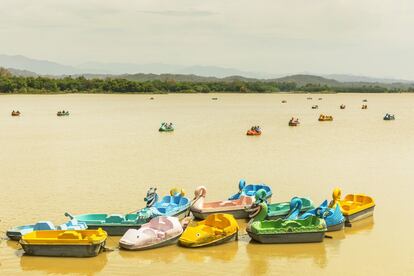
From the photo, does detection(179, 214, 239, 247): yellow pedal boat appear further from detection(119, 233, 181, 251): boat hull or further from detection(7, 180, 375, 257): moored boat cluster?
detection(119, 233, 181, 251): boat hull

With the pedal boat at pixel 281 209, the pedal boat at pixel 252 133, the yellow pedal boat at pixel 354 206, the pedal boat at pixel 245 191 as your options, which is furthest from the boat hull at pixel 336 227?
the pedal boat at pixel 252 133

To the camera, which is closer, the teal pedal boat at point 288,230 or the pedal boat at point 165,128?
the teal pedal boat at point 288,230

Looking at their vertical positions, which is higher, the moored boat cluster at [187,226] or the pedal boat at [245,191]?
the pedal boat at [245,191]

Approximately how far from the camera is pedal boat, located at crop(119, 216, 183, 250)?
14.5m

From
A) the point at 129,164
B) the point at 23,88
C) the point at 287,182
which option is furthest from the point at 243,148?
the point at 23,88

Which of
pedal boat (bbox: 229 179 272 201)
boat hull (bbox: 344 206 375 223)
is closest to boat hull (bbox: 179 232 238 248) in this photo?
pedal boat (bbox: 229 179 272 201)

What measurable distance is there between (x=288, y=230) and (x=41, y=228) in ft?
19.9

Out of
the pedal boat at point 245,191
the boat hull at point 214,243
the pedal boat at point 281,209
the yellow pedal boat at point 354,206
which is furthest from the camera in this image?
the pedal boat at point 245,191

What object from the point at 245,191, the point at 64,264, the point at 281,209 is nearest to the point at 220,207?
the point at 281,209

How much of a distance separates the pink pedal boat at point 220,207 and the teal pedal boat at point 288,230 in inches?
70.2

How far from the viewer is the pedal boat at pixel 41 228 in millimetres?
14617

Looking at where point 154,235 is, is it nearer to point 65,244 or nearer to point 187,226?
point 187,226

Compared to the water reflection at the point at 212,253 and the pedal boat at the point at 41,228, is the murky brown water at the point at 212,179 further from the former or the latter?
the pedal boat at the point at 41,228

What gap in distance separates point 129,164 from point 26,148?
10360 mm
